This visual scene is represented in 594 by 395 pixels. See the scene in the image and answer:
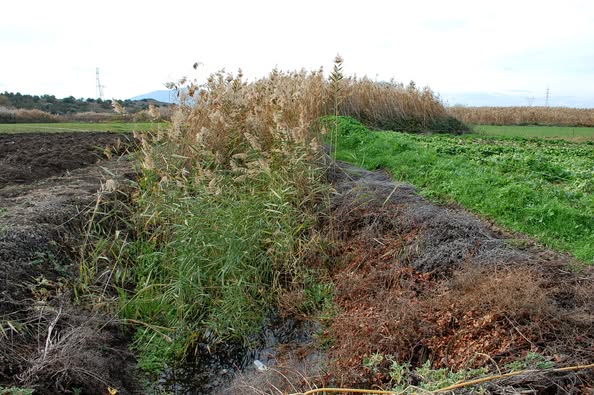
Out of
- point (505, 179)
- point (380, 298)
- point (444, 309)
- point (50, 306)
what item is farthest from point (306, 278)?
point (505, 179)

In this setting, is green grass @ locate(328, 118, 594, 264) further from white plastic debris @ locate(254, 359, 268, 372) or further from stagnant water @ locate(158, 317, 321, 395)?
white plastic debris @ locate(254, 359, 268, 372)

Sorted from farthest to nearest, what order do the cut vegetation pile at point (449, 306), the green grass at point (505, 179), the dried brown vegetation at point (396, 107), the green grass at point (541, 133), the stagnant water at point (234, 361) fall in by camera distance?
1. the green grass at point (541, 133)
2. the dried brown vegetation at point (396, 107)
3. the green grass at point (505, 179)
4. the stagnant water at point (234, 361)
5. the cut vegetation pile at point (449, 306)

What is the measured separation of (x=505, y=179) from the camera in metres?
5.39

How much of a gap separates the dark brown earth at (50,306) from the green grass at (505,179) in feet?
10.8

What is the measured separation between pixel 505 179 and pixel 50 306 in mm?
4398

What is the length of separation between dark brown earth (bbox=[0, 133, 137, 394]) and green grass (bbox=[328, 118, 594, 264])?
10.8 feet

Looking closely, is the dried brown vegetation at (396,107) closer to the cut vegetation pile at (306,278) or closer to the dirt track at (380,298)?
the cut vegetation pile at (306,278)

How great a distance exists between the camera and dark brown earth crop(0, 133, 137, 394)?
315 centimetres

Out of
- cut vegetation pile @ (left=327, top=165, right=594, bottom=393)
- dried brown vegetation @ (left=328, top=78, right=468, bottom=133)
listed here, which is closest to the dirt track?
cut vegetation pile @ (left=327, top=165, right=594, bottom=393)

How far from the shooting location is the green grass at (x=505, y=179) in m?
4.31

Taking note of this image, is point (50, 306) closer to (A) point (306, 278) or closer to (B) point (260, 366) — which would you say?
(B) point (260, 366)

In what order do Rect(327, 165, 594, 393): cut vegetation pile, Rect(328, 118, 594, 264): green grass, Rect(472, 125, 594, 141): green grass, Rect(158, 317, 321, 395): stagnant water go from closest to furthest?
Rect(327, 165, 594, 393): cut vegetation pile
Rect(158, 317, 321, 395): stagnant water
Rect(328, 118, 594, 264): green grass
Rect(472, 125, 594, 141): green grass

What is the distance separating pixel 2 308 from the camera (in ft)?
11.6

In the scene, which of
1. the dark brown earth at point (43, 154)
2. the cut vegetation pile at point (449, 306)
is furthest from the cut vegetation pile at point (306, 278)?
the dark brown earth at point (43, 154)
